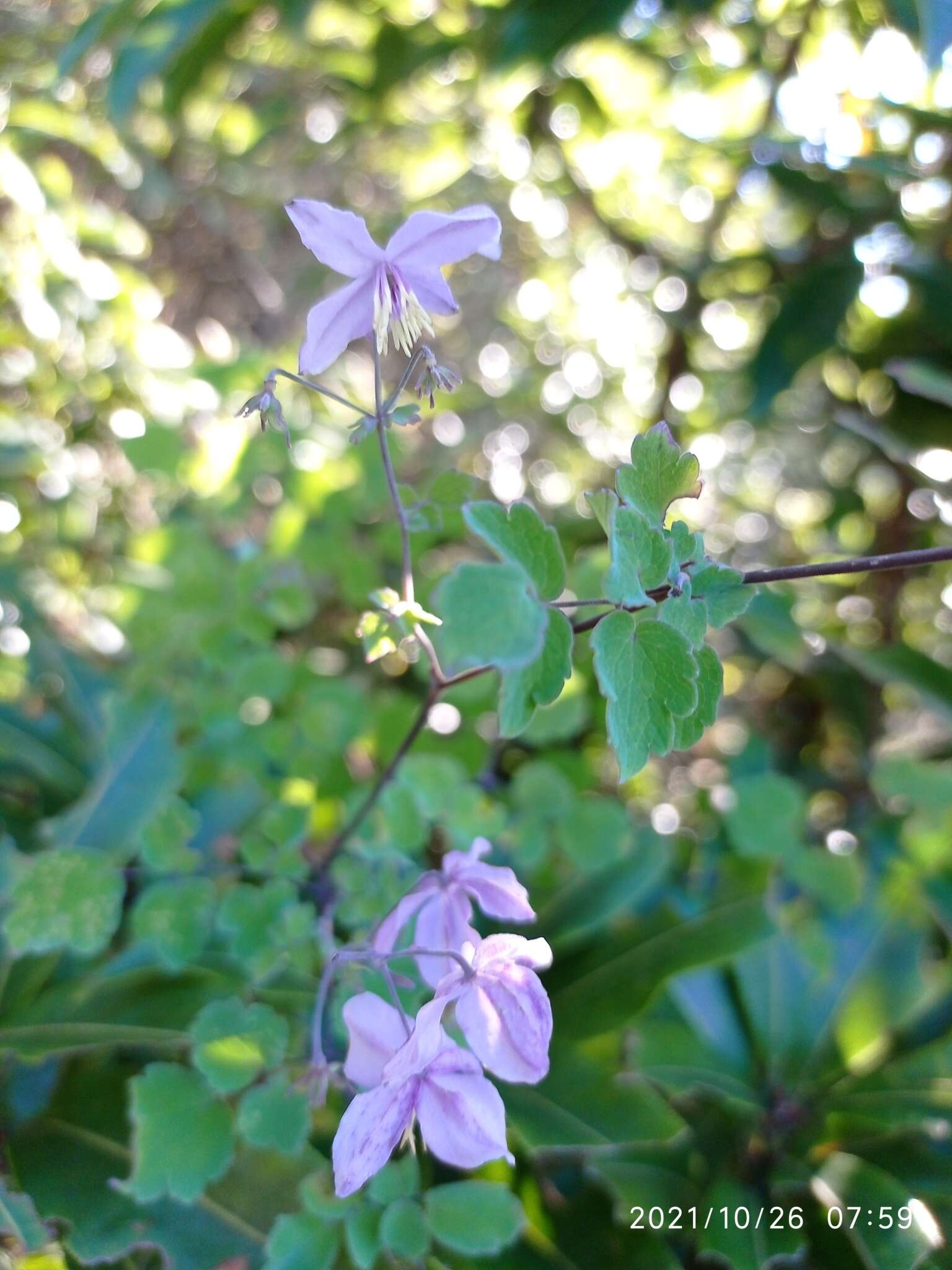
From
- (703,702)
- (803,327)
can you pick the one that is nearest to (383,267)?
(703,702)

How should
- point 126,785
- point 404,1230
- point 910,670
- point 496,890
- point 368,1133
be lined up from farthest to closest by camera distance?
point 910,670 < point 126,785 < point 404,1230 < point 496,890 < point 368,1133

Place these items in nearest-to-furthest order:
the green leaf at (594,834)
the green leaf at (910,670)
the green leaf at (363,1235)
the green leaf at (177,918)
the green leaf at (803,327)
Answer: the green leaf at (363,1235), the green leaf at (177,918), the green leaf at (594,834), the green leaf at (910,670), the green leaf at (803,327)

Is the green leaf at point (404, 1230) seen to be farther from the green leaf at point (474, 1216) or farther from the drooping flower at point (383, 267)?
the drooping flower at point (383, 267)

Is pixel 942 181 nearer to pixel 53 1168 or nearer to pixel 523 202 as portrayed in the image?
pixel 523 202

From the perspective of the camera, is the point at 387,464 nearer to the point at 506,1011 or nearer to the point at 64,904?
the point at 506,1011

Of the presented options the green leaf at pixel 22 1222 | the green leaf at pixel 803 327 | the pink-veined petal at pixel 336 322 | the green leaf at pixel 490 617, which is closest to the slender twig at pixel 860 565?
the green leaf at pixel 490 617

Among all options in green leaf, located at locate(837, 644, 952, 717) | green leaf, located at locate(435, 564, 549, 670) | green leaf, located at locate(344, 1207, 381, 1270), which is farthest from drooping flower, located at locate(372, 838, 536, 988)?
green leaf, located at locate(837, 644, 952, 717)
